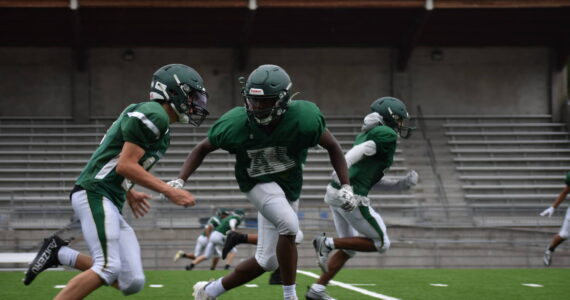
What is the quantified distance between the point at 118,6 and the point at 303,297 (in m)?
12.8

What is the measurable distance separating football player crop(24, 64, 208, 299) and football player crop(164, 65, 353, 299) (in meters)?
0.33

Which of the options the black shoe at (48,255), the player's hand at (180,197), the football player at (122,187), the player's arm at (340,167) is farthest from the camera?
the player's arm at (340,167)

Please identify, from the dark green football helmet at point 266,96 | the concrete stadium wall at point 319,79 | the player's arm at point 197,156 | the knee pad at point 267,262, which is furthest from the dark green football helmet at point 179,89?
the concrete stadium wall at point 319,79

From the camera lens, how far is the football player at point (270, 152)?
17.9 ft

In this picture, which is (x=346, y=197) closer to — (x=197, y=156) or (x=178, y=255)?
(x=197, y=156)

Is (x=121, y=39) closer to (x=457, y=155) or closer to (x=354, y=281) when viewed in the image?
(x=457, y=155)

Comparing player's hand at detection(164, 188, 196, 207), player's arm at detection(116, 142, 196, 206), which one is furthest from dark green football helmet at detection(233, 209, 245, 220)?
player's hand at detection(164, 188, 196, 207)

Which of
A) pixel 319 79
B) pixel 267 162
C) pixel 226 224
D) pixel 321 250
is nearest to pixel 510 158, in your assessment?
pixel 319 79

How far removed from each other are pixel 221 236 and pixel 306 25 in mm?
8930

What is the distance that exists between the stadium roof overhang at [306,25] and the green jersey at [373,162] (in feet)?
39.9

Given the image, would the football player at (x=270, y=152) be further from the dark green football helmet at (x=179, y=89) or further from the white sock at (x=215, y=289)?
the dark green football helmet at (x=179, y=89)

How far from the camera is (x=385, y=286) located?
9.00 meters

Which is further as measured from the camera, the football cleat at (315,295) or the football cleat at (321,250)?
the football cleat at (321,250)

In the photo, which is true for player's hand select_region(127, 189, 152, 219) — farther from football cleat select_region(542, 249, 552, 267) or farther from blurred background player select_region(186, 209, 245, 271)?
football cleat select_region(542, 249, 552, 267)
